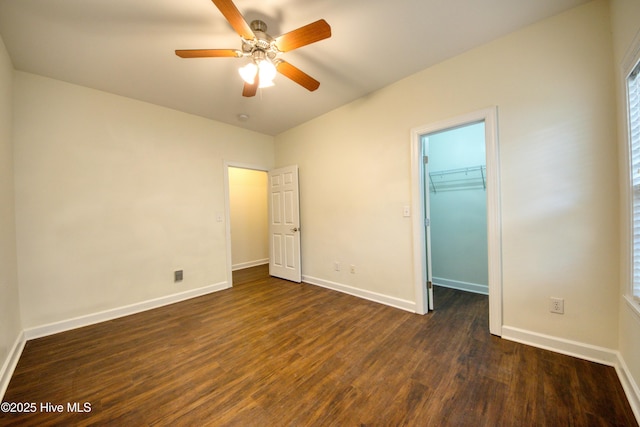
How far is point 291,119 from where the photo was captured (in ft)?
12.2

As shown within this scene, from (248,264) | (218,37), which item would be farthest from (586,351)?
(248,264)

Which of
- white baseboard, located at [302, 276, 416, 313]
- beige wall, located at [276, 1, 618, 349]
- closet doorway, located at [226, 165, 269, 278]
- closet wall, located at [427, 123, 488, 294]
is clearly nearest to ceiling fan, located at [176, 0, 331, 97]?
beige wall, located at [276, 1, 618, 349]

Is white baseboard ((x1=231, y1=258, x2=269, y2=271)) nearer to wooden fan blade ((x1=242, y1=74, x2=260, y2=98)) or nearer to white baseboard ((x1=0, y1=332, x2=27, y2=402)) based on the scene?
white baseboard ((x1=0, y1=332, x2=27, y2=402))

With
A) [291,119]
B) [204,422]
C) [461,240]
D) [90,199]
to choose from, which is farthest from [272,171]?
[204,422]

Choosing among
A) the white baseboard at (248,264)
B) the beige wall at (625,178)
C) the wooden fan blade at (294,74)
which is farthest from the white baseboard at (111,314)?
the beige wall at (625,178)

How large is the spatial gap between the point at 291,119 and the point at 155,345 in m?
3.37

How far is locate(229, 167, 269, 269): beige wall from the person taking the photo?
16.9 ft

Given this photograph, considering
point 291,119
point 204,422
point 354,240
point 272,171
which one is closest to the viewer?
point 204,422

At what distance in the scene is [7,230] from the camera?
6.55ft

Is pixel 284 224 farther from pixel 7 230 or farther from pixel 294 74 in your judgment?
pixel 7 230

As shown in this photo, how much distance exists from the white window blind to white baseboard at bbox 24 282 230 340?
14.1 ft

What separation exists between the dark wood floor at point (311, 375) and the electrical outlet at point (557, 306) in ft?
1.12

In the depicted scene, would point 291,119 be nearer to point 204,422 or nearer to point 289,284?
point 289,284

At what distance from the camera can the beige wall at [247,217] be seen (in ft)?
16.9
